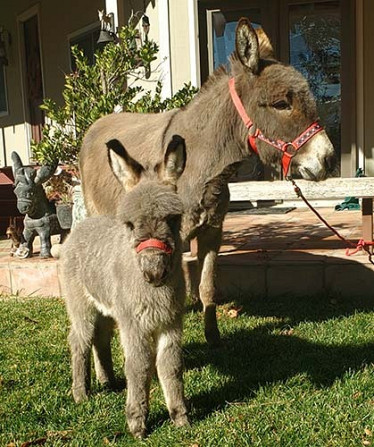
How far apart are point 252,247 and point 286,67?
2989mm

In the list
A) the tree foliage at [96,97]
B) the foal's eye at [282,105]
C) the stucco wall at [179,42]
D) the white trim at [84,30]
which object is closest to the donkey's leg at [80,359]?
the foal's eye at [282,105]

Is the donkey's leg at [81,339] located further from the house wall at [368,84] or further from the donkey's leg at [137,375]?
the house wall at [368,84]

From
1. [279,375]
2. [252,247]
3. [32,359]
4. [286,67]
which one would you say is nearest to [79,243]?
[32,359]

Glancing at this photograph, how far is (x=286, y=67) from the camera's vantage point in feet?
13.7

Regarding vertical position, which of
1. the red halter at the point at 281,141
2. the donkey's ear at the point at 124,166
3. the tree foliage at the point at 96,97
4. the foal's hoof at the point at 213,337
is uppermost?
the tree foliage at the point at 96,97

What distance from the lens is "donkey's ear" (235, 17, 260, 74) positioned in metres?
4.04

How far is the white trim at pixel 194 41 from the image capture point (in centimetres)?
909

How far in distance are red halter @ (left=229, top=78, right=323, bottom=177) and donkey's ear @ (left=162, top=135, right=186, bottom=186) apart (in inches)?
38.8

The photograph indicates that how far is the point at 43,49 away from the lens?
1299 centimetres

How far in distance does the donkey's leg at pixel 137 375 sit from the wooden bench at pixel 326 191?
2760mm

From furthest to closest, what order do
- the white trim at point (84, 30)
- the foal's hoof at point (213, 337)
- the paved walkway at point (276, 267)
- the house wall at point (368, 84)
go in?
the white trim at point (84, 30)
the house wall at point (368, 84)
the paved walkway at point (276, 267)
the foal's hoof at point (213, 337)

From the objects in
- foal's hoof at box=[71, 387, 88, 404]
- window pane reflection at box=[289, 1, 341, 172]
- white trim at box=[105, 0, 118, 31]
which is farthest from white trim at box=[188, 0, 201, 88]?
foal's hoof at box=[71, 387, 88, 404]

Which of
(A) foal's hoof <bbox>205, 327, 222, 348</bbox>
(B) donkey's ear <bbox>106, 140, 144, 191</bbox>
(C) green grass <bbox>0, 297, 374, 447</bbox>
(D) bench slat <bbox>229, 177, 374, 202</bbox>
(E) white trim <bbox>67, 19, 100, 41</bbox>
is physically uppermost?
(E) white trim <bbox>67, 19, 100, 41</bbox>

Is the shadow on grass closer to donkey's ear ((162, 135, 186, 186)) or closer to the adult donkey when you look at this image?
the adult donkey
